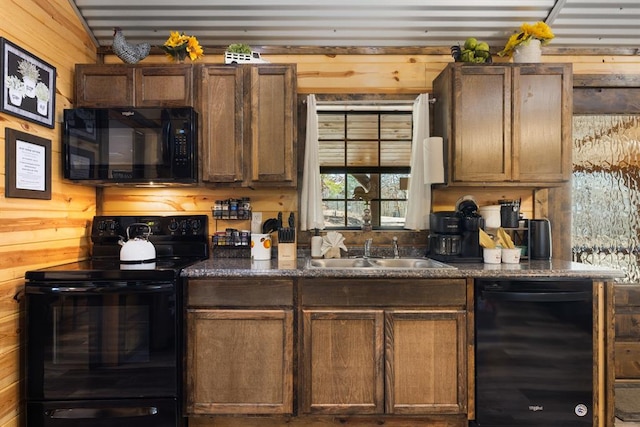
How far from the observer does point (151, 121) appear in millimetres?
2299

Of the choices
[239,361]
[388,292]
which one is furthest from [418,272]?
[239,361]

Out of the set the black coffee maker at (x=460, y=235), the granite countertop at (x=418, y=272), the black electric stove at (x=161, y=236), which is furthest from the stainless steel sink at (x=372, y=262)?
the black electric stove at (x=161, y=236)

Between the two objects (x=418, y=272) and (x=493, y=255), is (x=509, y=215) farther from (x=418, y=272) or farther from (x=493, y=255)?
(x=418, y=272)

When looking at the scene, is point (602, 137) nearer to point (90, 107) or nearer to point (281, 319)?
point (281, 319)

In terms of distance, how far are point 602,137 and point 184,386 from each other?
331cm

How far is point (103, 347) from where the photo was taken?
194 cm

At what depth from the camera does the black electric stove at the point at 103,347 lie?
1.92 m

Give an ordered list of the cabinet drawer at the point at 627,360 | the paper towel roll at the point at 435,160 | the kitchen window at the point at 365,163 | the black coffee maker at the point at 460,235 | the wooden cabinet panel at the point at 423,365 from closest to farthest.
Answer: the wooden cabinet panel at the point at 423,365 → the black coffee maker at the point at 460,235 → the paper towel roll at the point at 435,160 → the cabinet drawer at the point at 627,360 → the kitchen window at the point at 365,163

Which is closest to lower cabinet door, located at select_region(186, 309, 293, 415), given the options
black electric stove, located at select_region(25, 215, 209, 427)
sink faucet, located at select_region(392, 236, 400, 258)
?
black electric stove, located at select_region(25, 215, 209, 427)

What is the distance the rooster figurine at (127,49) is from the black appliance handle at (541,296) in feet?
8.58

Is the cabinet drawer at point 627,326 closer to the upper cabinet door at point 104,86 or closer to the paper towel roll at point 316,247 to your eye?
the paper towel roll at point 316,247

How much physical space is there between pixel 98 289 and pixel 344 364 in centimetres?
134

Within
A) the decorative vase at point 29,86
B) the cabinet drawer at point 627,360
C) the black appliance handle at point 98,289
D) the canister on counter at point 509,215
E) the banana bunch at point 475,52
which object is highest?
the banana bunch at point 475,52


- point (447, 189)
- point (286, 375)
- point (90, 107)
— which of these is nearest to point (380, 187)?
point (447, 189)
